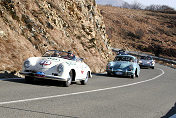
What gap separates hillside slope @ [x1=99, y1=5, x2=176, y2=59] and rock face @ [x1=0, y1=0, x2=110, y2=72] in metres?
51.3

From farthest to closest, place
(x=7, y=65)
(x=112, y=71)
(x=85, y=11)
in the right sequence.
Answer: (x=85, y=11)
(x=112, y=71)
(x=7, y=65)

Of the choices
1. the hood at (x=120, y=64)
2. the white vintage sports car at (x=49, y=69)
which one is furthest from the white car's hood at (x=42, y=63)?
the hood at (x=120, y=64)

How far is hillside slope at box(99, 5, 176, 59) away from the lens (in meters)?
83.6

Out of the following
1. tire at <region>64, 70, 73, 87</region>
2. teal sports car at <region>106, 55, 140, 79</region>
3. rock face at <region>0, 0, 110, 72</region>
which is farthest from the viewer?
teal sports car at <region>106, 55, 140, 79</region>

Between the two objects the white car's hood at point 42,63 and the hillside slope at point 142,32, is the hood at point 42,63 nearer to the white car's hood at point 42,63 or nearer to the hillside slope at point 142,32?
the white car's hood at point 42,63

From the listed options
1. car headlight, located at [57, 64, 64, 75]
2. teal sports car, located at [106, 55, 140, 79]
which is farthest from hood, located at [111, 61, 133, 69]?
car headlight, located at [57, 64, 64, 75]

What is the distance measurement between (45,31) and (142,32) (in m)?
76.1

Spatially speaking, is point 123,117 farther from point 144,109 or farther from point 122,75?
point 122,75

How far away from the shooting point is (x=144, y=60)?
119 feet

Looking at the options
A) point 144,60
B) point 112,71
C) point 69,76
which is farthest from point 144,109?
point 144,60

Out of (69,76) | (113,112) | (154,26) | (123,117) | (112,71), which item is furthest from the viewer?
(154,26)

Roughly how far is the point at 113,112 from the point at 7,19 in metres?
13.9

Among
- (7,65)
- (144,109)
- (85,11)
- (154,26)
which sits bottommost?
(144,109)

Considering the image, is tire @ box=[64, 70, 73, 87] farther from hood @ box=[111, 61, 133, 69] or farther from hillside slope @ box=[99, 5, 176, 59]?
hillside slope @ box=[99, 5, 176, 59]
